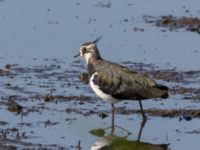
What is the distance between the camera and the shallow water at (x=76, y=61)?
1363 centimetres

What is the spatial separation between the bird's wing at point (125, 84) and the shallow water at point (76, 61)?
0.41 meters

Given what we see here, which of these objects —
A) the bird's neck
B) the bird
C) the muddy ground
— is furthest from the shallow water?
the bird's neck

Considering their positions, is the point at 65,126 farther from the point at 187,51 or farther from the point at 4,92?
the point at 187,51

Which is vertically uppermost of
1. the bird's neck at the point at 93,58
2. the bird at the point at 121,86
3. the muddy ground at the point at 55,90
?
the bird's neck at the point at 93,58

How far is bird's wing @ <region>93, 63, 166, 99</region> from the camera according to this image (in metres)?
14.1

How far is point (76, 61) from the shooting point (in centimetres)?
1809

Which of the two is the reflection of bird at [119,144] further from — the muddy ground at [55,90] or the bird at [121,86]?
the bird at [121,86]

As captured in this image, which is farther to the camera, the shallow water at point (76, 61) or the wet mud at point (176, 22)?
the wet mud at point (176, 22)

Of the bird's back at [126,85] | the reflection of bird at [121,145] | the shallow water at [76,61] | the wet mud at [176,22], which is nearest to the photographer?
the reflection of bird at [121,145]

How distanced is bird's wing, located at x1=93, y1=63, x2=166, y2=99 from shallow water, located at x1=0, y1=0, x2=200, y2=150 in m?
0.41

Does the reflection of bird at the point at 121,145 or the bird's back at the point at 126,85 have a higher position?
the bird's back at the point at 126,85

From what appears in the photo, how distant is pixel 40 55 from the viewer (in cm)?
1834

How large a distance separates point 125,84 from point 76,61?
398 cm

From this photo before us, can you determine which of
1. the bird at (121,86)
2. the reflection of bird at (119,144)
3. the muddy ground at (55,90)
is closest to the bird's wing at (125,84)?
the bird at (121,86)
